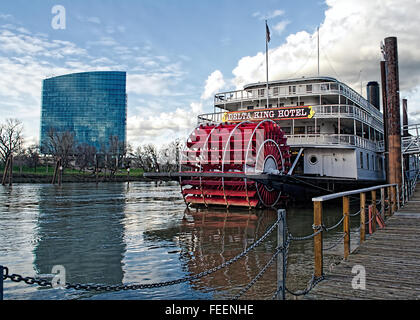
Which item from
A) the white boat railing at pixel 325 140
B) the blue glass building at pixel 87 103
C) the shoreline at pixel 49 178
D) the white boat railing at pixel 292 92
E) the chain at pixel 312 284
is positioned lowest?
the chain at pixel 312 284

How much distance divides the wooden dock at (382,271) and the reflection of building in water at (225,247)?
3.28 ft

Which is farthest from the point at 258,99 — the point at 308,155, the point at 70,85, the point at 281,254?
the point at 70,85

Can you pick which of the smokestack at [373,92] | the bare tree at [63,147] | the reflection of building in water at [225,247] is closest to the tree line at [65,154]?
the bare tree at [63,147]

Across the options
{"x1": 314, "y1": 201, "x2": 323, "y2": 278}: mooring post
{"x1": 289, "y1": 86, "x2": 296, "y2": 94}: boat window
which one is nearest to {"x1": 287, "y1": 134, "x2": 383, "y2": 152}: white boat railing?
{"x1": 289, "y1": 86, "x2": 296, "y2": 94}: boat window

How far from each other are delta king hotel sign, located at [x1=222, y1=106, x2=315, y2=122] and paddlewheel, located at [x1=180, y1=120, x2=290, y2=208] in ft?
3.76

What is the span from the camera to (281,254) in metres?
3.21

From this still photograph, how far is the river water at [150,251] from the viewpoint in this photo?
4852 millimetres

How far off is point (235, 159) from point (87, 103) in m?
96.4

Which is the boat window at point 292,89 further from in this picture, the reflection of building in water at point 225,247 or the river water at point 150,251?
the river water at point 150,251

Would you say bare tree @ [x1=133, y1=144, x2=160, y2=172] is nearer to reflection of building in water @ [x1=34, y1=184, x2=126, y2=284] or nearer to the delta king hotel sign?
the delta king hotel sign

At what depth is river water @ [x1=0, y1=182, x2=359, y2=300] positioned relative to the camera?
4852 mm

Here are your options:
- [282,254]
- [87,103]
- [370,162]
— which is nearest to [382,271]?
[282,254]
